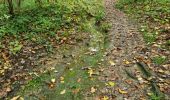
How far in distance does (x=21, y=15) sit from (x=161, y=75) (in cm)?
654

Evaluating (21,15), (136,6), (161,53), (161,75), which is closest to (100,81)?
(161,75)

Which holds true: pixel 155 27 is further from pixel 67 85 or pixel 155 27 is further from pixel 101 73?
pixel 67 85

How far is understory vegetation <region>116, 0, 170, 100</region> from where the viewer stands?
646cm

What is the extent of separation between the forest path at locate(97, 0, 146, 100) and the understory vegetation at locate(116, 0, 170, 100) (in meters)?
0.34

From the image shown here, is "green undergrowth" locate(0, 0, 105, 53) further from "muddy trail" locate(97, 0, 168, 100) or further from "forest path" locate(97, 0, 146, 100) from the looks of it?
"muddy trail" locate(97, 0, 168, 100)

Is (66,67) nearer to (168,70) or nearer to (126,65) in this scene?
(126,65)

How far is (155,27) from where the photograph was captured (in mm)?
9367

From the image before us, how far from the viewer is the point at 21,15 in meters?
10.2

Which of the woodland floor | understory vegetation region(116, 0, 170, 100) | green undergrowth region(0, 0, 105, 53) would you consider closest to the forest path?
the woodland floor

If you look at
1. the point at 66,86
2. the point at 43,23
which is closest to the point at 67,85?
the point at 66,86

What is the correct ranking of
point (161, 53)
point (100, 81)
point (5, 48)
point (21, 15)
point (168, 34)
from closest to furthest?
1. point (100, 81)
2. point (161, 53)
3. point (5, 48)
4. point (168, 34)
5. point (21, 15)

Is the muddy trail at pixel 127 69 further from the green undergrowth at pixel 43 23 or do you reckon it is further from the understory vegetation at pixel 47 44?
the green undergrowth at pixel 43 23

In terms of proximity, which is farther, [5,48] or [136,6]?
[136,6]

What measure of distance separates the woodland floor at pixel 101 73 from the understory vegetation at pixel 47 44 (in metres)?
0.02
